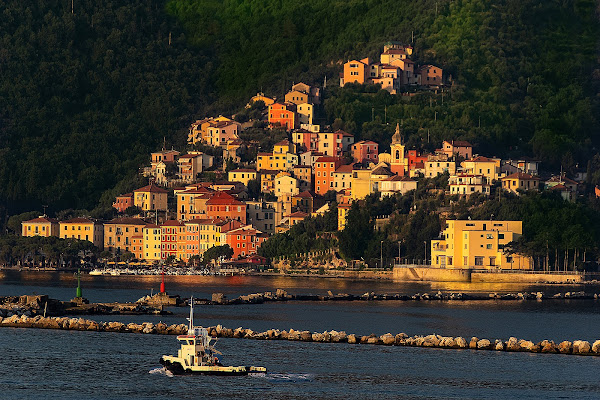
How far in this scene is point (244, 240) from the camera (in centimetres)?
15038

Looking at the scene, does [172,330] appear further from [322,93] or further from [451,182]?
[322,93]

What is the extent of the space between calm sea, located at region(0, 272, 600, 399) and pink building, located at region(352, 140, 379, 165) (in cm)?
6447

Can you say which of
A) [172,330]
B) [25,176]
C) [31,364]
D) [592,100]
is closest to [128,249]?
[25,176]

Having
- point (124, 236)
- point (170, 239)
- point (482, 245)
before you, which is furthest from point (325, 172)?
point (482, 245)

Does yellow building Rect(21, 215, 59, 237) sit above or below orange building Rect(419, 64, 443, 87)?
below

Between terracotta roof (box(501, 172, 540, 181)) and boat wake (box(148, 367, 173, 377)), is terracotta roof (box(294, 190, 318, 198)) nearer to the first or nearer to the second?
terracotta roof (box(501, 172, 540, 181))

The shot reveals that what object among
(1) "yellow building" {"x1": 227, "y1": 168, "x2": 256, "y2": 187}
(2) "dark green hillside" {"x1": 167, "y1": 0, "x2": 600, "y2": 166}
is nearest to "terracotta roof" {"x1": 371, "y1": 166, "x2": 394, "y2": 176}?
(2) "dark green hillside" {"x1": 167, "y1": 0, "x2": 600, "y2": 166}

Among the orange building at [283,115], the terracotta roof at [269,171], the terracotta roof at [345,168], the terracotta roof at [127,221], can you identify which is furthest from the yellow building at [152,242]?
the orange building at [283,115]

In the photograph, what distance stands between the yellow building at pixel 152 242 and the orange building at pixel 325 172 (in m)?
16.3

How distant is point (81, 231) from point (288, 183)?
1976cm

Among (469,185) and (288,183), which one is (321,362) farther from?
(288,183)

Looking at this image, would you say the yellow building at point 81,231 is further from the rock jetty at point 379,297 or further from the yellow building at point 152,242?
the rock jetty at point 379,297

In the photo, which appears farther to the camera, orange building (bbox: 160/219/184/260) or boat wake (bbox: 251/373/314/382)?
orange building (bbox: 160/219/184/260)

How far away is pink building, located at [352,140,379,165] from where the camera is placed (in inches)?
6471
